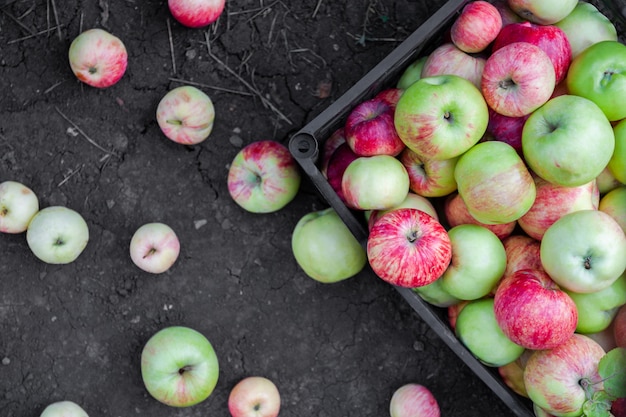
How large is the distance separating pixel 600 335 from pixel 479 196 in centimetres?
58

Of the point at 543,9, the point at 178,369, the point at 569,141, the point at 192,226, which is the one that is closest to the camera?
the point at 569,141

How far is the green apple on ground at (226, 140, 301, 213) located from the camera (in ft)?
7.34

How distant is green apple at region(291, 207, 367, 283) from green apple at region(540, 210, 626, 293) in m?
0.60

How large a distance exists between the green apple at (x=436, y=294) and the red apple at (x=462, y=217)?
191 mm

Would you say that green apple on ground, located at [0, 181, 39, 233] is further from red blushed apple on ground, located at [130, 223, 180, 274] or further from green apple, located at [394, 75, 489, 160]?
green apple, located at [394, 75, 489, 160]

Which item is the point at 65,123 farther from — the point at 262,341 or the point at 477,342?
the point at 477,342

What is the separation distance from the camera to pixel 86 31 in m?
2.40

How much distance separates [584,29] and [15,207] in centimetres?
191

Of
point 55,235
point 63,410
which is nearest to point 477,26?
point 55,235

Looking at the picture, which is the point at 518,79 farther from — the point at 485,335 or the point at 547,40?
the point at 485,335

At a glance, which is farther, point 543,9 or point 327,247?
point 327,247

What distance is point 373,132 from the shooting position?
76.7 inches

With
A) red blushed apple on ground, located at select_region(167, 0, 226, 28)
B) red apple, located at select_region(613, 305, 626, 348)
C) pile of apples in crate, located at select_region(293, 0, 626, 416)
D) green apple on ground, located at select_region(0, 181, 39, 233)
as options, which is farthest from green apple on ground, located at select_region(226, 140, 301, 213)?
red apple, located at select_region(613, 305, 626, 348)

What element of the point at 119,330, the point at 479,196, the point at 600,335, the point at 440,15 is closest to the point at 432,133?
the point at 479,196
